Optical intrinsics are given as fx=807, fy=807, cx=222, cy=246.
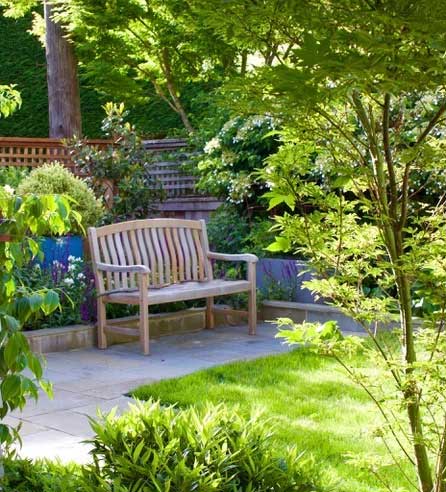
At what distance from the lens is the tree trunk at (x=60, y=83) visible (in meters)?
13.0

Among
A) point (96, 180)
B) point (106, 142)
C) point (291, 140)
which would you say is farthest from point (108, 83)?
point (291, 140)

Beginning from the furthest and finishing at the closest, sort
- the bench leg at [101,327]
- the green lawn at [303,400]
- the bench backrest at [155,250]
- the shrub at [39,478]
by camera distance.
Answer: the bench backrest at [155,250] < the bench leg at [101,327] < the green lawn at [303,400] < the shrub at [39,478]

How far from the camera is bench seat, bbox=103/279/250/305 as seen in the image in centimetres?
612

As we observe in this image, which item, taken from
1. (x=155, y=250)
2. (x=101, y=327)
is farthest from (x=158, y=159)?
(x=101, y=327)

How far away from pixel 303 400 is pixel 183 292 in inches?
80.5

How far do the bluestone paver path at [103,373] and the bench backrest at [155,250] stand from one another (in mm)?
519

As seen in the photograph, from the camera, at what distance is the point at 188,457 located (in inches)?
101

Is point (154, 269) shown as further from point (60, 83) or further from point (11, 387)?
point (60, 83)

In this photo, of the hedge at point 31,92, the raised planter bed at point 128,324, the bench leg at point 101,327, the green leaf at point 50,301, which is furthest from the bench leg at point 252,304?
the hedge at point 31,92

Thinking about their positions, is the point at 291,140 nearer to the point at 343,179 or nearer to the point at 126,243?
the point at 343,179

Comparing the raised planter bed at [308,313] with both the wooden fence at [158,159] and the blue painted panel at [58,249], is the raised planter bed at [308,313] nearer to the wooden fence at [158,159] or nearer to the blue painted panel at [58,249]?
the blue painted panel at [58,249]

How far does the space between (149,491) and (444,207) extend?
1.28 metres

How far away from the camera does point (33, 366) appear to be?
238cm

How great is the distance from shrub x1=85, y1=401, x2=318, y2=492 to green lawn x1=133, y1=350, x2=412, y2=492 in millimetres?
618
